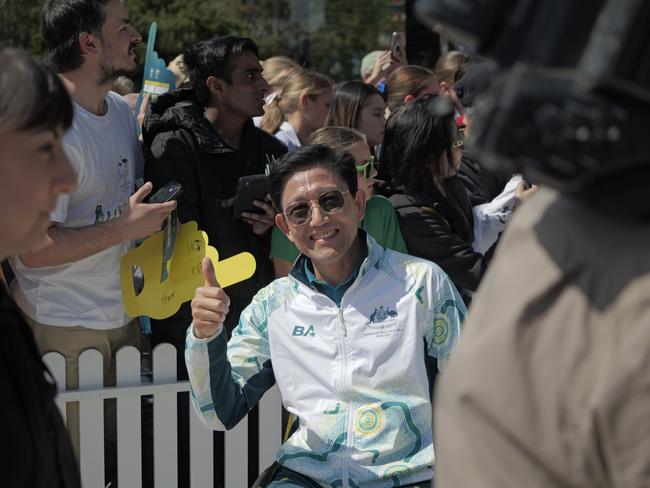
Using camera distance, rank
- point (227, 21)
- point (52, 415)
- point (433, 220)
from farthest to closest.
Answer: point (227, 21) < point (433, 220) < point (52, 415)

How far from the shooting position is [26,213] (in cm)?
161

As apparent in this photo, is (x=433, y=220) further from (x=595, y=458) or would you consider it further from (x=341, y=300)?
(x=595, y=458)

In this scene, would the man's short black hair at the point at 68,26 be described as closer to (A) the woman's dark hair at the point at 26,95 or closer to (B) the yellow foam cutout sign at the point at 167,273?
(B) the yellow foam cutout sign at the point at 167,273

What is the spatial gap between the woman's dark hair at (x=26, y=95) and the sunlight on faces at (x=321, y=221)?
145 cm

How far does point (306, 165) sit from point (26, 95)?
165cm

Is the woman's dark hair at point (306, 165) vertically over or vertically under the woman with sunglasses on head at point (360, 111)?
over

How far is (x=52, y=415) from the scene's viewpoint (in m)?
1.73

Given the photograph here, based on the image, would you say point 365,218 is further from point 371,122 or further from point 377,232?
point 371,122

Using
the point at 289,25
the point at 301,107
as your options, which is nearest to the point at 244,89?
the point at 301,107

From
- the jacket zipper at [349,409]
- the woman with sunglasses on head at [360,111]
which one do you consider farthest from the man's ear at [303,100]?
the jacket zipper at [349,409]

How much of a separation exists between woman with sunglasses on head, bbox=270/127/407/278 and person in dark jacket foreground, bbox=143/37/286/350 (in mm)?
115

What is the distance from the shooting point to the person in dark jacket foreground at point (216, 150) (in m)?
4.04

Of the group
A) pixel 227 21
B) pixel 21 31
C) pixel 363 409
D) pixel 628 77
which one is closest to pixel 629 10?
pixel 628 77

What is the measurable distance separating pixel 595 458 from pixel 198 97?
3610mm
